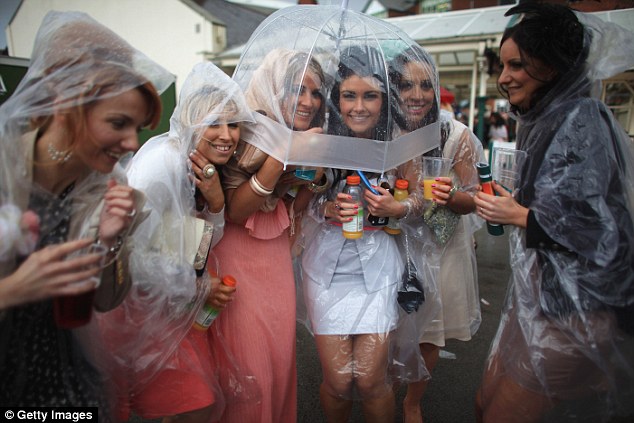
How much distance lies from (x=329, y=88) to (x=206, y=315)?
107 centimetres

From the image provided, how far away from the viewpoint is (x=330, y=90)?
1.86 metres

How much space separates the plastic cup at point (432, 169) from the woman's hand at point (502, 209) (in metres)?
0.30

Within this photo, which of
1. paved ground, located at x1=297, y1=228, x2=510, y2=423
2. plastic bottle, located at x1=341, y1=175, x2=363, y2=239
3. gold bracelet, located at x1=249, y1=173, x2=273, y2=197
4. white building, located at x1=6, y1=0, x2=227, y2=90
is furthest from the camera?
white building, located at x1=6, y1=0, x2=227, y2=90

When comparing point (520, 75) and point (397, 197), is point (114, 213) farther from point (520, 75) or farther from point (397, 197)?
point (520, 75)

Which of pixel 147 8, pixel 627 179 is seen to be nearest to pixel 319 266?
pixel 627 179

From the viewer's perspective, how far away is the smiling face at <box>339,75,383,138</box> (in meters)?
1.87

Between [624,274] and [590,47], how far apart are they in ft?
2.88

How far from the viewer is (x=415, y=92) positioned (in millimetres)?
2000

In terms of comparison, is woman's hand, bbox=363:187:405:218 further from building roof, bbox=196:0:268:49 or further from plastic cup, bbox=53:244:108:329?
building roof, bbox=196:0:268:49

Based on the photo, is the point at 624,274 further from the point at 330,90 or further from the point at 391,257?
the point at 330,90

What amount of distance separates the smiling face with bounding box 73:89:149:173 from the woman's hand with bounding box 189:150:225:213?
0.40m

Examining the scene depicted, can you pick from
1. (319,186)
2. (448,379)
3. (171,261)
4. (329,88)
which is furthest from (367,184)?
(448,379)

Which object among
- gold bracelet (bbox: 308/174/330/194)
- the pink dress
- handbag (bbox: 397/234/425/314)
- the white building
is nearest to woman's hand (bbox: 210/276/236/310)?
the pink dress

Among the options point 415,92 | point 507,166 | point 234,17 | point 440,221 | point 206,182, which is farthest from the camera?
point 234,17
